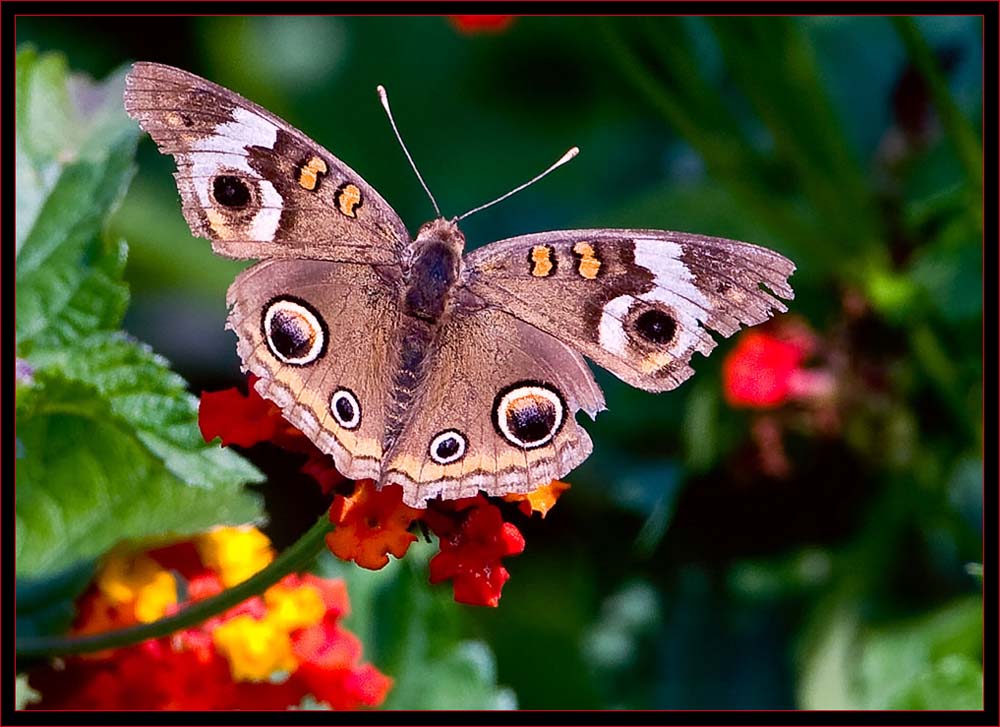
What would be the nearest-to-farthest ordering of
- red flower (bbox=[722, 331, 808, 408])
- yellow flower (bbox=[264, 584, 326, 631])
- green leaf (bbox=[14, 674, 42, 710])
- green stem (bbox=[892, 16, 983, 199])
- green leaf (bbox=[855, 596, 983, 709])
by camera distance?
green leaf (bbox=[14, 674, 42, 710]) < yellow flower (bbox=[264, 584, 326, 631]) < green stem (bbox=[892, 16, 983, 199]) < green leaf (bbox=[855, 596, 983, 709]) < red flower (bbox=[722, 331, 808, 408])

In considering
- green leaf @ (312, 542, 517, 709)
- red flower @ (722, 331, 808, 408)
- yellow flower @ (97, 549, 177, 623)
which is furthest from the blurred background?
yellow flower @ (97, 549, 177, 623)

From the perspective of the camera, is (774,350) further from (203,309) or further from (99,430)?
(203,309)

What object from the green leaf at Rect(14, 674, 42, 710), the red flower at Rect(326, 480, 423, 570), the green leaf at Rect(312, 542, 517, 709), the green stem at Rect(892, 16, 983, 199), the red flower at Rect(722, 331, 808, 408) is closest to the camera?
the red flower at Rect(326, 480, 423, 570)

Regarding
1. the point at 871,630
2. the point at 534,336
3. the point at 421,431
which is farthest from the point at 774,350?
the point at 421,431

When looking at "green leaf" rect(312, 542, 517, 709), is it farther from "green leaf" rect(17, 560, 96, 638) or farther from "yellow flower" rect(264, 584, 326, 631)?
"green leaf" rect(17, 560, 96, 638)

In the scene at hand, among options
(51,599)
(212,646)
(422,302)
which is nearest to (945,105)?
(422,302)

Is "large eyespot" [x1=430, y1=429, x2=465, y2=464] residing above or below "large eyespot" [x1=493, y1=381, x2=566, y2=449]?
below
